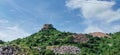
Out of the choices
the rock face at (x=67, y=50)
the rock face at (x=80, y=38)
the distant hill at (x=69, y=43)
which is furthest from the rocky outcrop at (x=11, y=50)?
the rock face at (x=80, y=38)

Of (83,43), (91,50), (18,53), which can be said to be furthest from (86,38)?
(18,53)

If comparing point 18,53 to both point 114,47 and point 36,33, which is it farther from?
point 36,33

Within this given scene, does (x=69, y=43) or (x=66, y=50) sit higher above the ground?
(x=69, y=43)

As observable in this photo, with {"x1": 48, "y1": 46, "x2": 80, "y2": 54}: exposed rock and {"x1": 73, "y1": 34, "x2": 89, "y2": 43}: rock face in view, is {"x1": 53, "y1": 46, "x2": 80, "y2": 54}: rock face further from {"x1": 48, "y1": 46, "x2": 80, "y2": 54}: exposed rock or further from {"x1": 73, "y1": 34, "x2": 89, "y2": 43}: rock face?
{"x1": 73, "y1": 34, "x2": 89, "y2": 43}: rock face

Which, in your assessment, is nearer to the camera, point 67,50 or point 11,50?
point 11,50

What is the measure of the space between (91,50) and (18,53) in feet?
132

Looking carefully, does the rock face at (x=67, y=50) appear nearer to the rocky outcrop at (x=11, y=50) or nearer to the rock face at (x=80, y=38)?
the rock face at (x=80, y=38)

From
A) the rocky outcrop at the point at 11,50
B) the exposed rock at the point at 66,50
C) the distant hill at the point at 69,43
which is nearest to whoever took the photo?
the rocky outcrop at the point at 11,50

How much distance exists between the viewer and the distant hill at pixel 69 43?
325ft

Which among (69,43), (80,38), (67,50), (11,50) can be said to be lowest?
(11,50)

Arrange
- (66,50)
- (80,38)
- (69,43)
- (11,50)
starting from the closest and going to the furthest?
(11,50) → (66,50) → (69,43) → (80,38)

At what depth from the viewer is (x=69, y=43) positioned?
352 feet

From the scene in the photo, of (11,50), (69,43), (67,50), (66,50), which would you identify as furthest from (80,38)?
(11,50)

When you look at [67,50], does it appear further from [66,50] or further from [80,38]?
[80,38]
